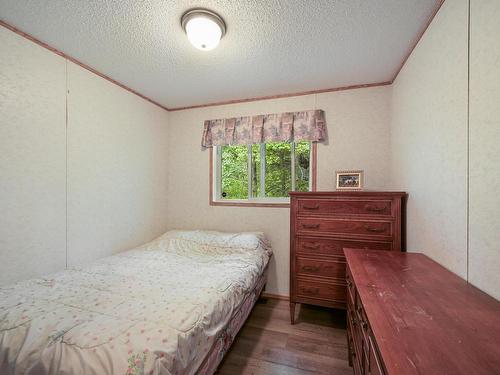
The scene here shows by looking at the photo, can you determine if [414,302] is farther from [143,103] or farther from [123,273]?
[143,103]

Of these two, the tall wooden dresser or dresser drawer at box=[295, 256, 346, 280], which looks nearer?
the tall wooden dresser

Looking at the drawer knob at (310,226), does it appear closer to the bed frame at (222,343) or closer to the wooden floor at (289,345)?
the bed frame at (222,343)

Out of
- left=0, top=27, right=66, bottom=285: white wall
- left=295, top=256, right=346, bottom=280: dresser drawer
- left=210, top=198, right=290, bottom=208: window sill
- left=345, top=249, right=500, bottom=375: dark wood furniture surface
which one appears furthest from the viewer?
left=210, top=198, right=290, bottom=208: window sill

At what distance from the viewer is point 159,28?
1577 millimetres

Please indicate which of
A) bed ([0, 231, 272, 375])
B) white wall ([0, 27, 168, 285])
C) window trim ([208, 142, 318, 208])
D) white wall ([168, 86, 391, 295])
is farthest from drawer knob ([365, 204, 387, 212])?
white wall ([0, 27, 168, 285])

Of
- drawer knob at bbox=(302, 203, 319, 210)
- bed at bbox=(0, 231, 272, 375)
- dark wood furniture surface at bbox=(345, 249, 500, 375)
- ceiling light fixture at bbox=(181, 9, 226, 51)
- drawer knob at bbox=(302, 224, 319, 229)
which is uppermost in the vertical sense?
ceiling light fixture at bbox=(181, 9, 226, 51)

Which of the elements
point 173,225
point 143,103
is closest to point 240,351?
point 173,225

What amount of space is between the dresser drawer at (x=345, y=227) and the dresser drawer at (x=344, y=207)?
0.07 metres

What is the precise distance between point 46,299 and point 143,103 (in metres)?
2.27

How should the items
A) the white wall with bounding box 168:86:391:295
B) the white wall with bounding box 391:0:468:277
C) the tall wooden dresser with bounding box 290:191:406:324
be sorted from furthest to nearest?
the white wall with bounding box 168:86:391:295
the tall wooden dresser with bounding box 290:191:406:324
the white wall with bounding box 391:0:468:277

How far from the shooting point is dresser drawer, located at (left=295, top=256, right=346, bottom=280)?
1949 mm

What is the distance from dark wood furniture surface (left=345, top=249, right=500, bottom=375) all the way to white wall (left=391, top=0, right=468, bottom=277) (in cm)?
26

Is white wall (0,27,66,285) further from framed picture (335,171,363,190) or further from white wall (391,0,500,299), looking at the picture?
white wall (391,0,500,299)

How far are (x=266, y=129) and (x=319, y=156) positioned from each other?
2.39ft
